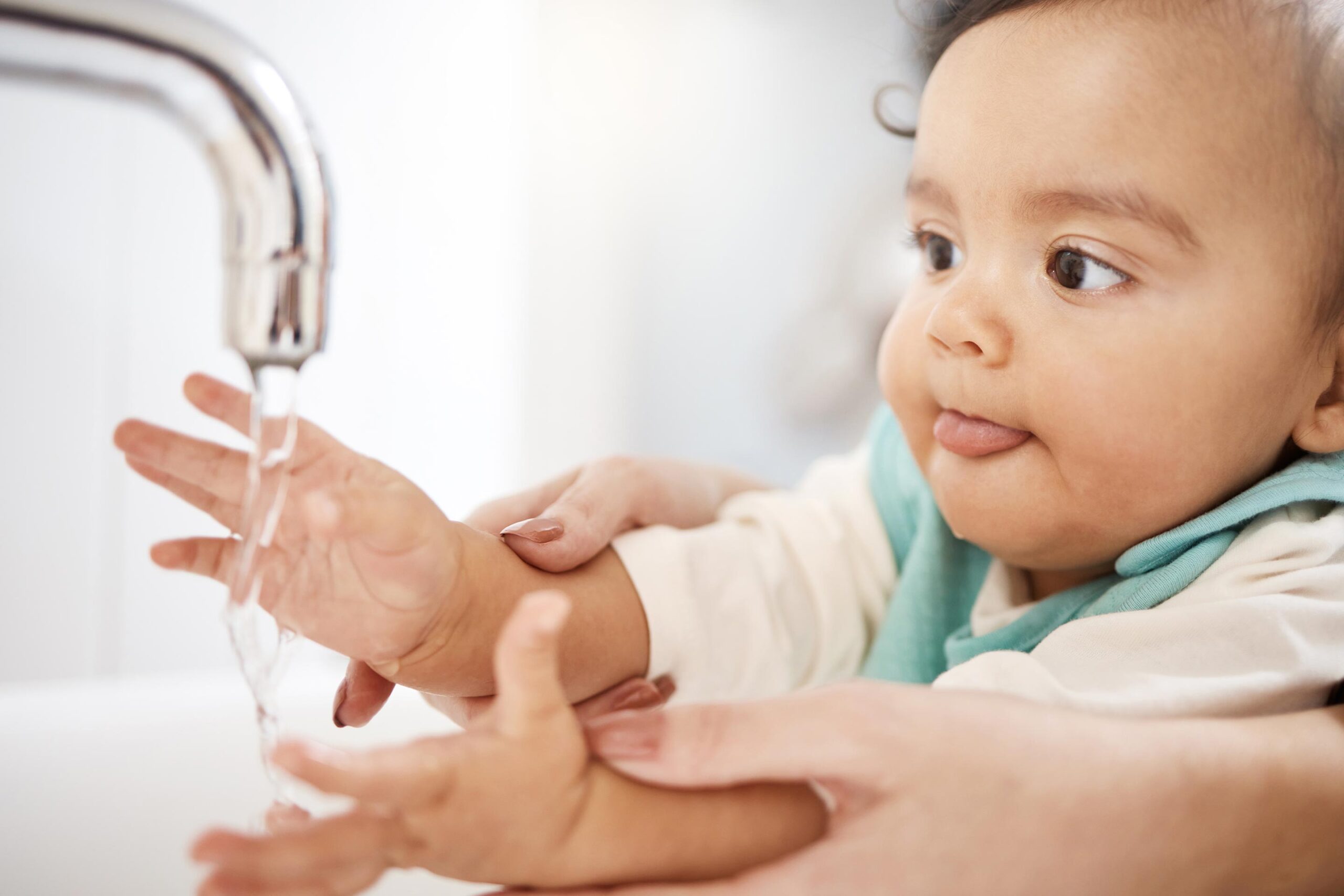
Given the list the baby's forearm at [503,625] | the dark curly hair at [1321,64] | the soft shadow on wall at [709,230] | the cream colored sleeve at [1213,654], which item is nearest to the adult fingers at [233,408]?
the baby's forearm at [503,625]

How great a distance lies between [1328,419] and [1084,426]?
0.16 meters

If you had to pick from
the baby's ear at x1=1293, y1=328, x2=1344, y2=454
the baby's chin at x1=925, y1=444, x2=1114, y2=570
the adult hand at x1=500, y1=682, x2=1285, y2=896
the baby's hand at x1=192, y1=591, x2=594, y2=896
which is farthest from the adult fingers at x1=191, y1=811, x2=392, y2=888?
the baby's ear at x1=1293, y1=328, x2=1344, y2=454

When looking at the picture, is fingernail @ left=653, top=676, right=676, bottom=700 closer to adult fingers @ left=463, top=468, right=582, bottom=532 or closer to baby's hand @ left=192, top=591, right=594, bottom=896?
adult fingers @ left=463, top=468, right=582, bottom=532

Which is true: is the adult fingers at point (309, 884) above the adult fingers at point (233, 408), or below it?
below

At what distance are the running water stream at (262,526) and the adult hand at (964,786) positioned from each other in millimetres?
189

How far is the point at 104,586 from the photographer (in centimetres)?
153

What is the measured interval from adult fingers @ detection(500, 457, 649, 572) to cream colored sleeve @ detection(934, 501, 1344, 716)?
10.1 inches

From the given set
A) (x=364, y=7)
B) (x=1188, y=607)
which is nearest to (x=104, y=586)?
(x=364, y=7)

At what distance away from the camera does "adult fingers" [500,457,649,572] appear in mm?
694

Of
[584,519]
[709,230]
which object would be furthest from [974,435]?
[709,230]

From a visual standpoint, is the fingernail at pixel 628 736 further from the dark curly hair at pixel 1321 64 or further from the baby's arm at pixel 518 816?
the dark curly hair at pixel 1321 64

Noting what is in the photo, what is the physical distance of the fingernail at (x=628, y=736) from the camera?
463 millimetres

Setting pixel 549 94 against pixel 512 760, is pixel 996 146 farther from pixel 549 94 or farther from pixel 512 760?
pixel 549 94

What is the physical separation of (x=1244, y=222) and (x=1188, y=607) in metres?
0.22
